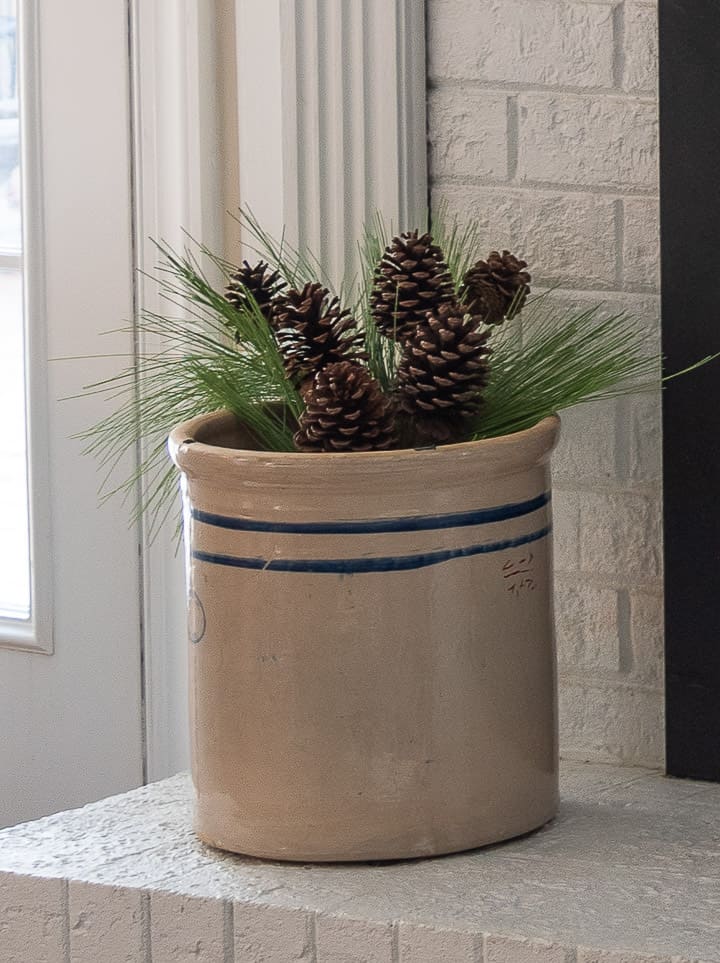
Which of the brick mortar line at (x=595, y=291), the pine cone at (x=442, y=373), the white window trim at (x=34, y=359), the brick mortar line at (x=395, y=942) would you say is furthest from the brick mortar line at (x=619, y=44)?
the brick mortar line at (x=395, y=942)

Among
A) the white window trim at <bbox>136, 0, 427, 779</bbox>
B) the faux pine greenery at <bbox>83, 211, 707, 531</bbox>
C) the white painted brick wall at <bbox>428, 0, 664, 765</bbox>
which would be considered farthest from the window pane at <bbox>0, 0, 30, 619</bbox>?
the white painted brick wall at <bbox>428, 0, 664, 765</bbox>

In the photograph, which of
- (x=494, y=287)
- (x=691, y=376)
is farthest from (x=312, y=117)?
(x=691, y=376)

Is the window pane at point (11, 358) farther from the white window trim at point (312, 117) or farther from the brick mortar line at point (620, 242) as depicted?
the brick mortar line at point (620, 242)

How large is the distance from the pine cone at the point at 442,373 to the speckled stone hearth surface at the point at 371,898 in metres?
0.29

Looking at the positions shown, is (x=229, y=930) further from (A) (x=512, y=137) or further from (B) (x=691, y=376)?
(A) (x=512, y=137)

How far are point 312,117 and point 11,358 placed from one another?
423 mm

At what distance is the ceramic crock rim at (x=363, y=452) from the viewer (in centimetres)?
98

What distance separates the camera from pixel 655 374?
3.94ft

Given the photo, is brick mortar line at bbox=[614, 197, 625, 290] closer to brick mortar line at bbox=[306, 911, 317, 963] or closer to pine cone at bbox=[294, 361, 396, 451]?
pine cone at bbox=[294, 361, 396, 451]

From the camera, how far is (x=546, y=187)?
123 centimetres

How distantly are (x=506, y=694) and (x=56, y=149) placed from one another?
27.6 inches

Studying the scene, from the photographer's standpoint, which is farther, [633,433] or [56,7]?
[56,7]

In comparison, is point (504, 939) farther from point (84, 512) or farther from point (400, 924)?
point (84, 512)

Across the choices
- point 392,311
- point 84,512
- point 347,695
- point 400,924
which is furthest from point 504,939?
point 84,512
